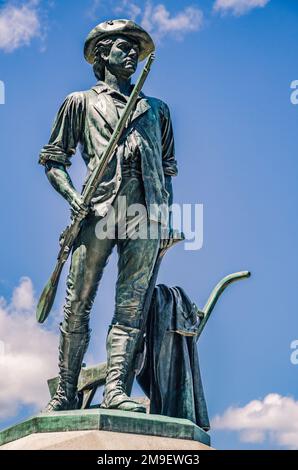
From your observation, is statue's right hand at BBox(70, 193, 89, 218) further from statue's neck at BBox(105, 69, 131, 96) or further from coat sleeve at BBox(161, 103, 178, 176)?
statue's neck at BBox(105, 69, 131, 96)

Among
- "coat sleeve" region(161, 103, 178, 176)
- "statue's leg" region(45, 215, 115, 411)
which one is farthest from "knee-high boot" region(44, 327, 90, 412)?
"coat sleeve" region(161, 103, 178, 176)

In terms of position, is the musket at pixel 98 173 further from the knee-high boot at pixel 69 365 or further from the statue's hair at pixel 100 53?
the statue's hair at pixel 100 53

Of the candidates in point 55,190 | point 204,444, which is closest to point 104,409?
point 204,444

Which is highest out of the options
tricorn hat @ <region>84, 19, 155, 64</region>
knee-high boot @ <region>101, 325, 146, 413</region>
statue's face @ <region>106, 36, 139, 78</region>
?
tricorn hat @ <region>84, 19, 155, 64</region>

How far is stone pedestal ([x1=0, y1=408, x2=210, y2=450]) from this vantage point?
8.70 metres

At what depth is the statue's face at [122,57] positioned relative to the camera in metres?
10.5

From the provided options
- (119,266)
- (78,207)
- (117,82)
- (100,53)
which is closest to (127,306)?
(119,266)

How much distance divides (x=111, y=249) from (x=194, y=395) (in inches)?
64.5

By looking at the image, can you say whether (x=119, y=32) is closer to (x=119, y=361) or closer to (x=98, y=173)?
(x=98, y=173)

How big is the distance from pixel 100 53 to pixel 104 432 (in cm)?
398

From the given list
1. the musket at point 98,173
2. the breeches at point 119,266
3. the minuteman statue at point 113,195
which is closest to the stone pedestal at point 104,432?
the minuteman statue at point 113,195

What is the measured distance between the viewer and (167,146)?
1091 cm

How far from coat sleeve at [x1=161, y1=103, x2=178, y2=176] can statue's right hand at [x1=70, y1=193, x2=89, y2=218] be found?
121cm
